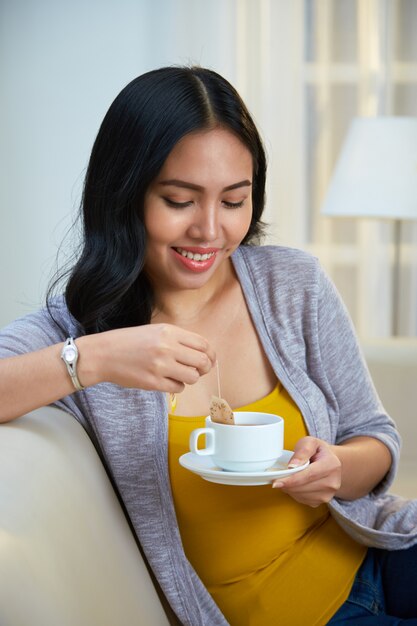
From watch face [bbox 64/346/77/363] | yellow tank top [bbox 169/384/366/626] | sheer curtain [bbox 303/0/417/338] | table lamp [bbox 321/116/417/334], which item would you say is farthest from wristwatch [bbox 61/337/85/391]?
sheer curtain [bbox 303/0/417/338]

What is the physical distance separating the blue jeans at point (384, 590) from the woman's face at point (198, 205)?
1.77 ft

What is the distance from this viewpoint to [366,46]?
3881 millimetres

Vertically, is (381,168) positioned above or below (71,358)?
above

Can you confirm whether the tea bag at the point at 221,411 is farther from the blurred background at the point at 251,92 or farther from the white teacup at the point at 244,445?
the blurred background at the point at 251,92

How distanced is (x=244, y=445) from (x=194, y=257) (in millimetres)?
358

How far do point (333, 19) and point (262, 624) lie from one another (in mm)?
2932

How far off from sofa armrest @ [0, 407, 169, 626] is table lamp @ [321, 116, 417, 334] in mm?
1816

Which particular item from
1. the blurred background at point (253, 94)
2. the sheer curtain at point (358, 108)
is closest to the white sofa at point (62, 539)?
the blurred background at point (253, 94)

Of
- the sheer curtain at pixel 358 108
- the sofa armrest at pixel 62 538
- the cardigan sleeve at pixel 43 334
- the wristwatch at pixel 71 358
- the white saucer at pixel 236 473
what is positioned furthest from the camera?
the sheer curtain at pixel 358 108

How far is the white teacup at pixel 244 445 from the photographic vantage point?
1.27m

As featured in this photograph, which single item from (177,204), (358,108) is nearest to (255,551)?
(177,204)

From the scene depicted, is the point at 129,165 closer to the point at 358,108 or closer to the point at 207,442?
the point at 207,442

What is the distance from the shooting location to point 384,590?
5.14 ft

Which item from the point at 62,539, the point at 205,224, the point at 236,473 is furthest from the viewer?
the point at 205,224
